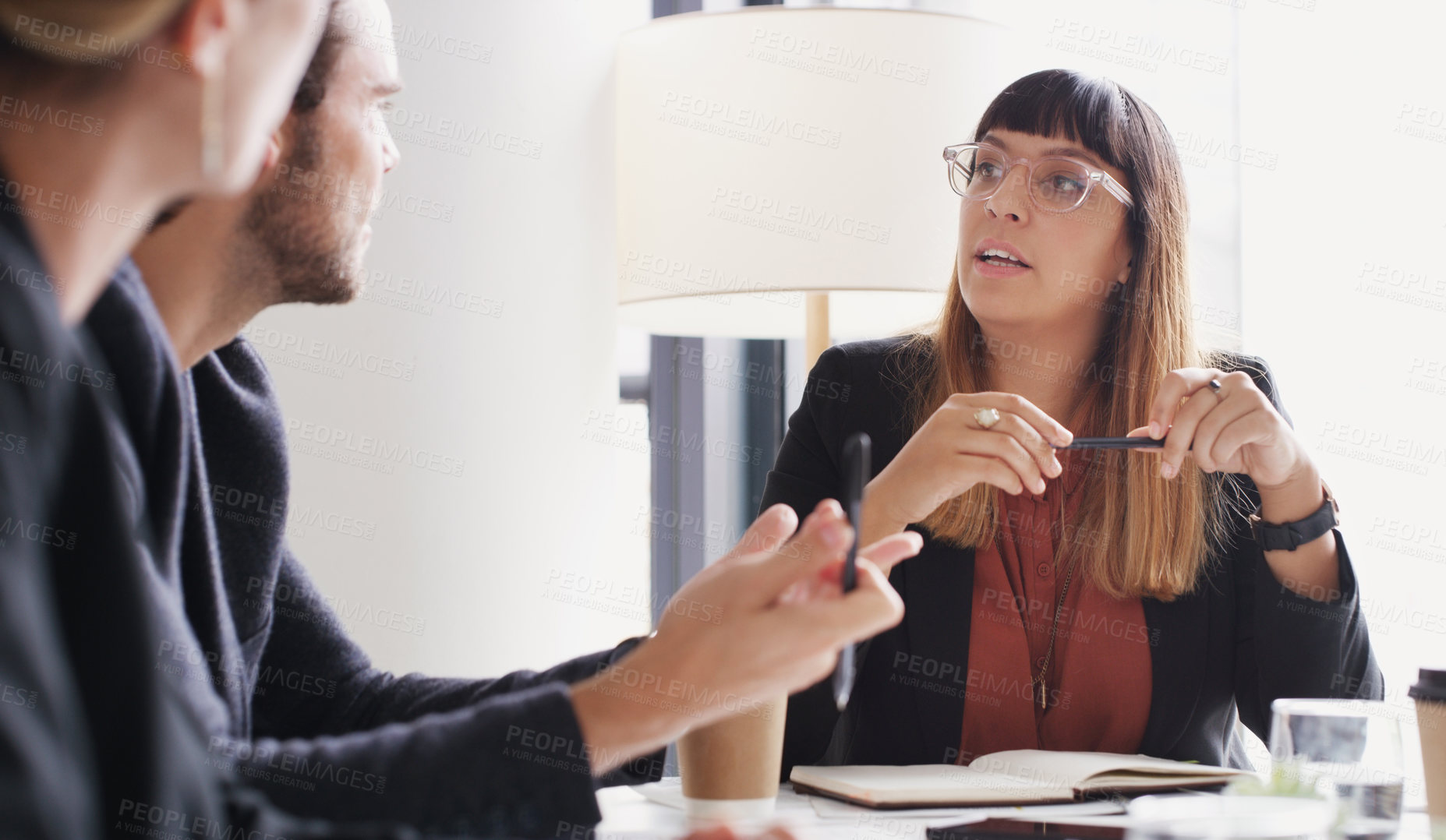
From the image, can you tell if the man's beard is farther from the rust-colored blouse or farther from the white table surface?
the rust-colored blouse

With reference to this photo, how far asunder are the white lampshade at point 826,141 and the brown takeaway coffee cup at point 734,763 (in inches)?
37.7

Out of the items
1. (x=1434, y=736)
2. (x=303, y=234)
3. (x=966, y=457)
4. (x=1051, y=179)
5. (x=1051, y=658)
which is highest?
(x=1051, y=179)

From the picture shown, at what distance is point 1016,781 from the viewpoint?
1069 mm

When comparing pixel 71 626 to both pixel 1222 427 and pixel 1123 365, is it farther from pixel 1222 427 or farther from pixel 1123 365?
pixel 1123 365

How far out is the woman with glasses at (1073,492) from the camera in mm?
1312

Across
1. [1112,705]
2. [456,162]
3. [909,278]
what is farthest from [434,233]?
[1112,705]

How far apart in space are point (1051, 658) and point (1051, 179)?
660mm

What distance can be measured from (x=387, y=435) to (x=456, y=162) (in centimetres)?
49

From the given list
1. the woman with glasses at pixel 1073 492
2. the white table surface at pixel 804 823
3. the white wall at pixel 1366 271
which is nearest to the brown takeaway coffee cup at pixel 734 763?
the white table surface at pixel 804 823

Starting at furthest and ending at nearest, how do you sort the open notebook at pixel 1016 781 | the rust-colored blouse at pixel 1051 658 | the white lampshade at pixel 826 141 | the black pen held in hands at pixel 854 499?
1. the white lampshade at pixel 826 141
2. the rust-colored blouse at pixel 1051 658
3. the open notebook at pixel 1016 781
4. the black pen held in hands at pixel 854 499

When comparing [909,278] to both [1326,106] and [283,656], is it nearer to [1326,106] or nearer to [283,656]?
[1326,106]

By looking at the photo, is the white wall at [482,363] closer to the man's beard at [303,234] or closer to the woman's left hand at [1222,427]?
the man's beard at [303,234]

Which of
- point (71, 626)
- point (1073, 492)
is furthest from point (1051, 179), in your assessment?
point (71, 626)

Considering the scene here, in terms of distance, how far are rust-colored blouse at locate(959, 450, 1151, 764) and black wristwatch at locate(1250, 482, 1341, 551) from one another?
19cm
